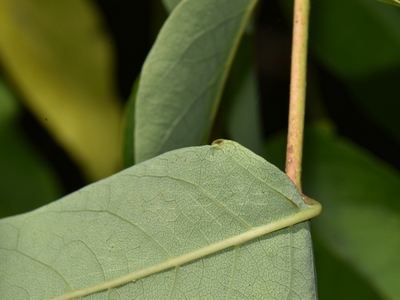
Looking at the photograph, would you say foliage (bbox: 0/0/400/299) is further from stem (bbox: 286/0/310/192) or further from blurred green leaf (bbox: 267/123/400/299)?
stem (bbox: 286/0/310/192)

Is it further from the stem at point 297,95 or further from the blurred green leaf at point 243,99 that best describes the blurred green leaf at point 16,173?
the stem at point 297,95

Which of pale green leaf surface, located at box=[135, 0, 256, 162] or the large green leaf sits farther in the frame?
pale green leaf surface, located at box=[135, 0, 256, 162]

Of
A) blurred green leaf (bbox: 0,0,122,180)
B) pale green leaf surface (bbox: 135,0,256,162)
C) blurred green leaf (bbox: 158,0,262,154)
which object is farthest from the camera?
blurred green leaf (bbox: 0,0,122,180)

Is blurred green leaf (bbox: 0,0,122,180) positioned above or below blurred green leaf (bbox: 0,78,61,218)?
above

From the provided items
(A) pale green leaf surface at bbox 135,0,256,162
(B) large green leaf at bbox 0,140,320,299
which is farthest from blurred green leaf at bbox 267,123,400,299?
(B) large green leaf at bbox 0,140,320,299

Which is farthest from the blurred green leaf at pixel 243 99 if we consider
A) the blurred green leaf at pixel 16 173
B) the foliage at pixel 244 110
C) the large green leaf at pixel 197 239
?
the blurred green leaf at pixel 16 173

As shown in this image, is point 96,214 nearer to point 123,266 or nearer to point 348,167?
point 123,266

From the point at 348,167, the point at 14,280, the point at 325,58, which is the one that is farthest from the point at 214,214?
the point at 325,58
